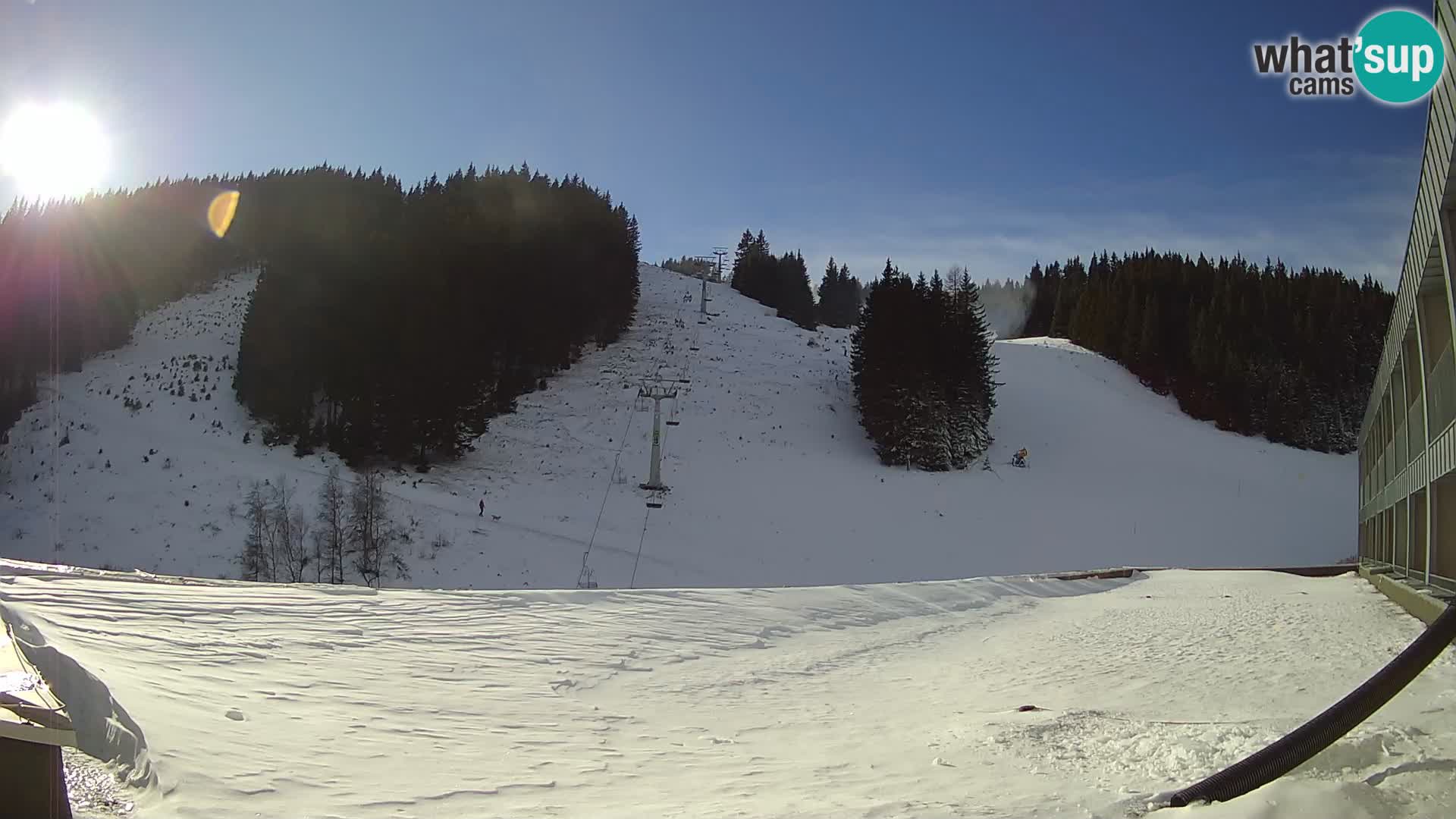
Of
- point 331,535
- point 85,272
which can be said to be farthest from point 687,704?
point 85,272

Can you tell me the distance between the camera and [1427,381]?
430 inches

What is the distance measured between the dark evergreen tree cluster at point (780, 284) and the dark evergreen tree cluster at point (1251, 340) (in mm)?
28854

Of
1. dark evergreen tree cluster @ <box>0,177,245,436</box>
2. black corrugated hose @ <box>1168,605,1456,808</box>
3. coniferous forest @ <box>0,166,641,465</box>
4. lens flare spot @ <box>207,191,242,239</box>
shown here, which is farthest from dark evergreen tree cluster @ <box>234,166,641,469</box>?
black corrugated hose @ <box>1168,605,1456,808</box>

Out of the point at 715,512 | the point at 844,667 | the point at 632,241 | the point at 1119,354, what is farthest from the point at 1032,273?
the point at 844,667

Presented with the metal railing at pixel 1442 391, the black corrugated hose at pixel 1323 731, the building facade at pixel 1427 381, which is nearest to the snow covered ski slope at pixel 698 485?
the building facade at pixel 1427 381

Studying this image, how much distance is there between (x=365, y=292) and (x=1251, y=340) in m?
53.1

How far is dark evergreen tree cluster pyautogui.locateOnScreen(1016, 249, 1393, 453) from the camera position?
2085 inches

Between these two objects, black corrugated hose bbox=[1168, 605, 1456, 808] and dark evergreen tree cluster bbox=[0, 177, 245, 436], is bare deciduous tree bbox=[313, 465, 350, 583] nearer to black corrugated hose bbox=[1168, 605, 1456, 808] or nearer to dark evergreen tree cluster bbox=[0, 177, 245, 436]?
dark evergreen tree cluster bbox=[0, 177, 245, 436]

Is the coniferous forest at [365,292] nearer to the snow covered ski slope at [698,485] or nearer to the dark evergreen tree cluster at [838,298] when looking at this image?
the snow covered ski slope at [698,485]

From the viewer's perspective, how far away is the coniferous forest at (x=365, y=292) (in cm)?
3522

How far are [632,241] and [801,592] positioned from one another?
179ft

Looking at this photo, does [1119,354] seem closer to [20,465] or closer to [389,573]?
[389,573]

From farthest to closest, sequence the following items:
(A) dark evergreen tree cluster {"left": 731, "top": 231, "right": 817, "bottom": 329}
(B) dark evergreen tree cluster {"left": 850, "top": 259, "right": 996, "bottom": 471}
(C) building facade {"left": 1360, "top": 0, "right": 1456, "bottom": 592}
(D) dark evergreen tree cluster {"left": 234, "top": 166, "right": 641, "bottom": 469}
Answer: (A) dark evergreen tree cluster {"left": 731, "top": 231, "right": 817, "bottom": 329} < (B) dark evergreen tree cluster {"left": 850, "top": 259, "right": 996, "bottom": 471} < (D) dark evergreen tree cluster {"left": 234, "top": 166, "right": 641, "bottom": 469} < (C) building facade {"left": 1360, "top": 0, "right": 1456, "bottom": 592}

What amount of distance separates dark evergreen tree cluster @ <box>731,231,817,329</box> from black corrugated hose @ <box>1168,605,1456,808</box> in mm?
81093
